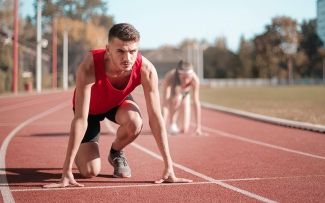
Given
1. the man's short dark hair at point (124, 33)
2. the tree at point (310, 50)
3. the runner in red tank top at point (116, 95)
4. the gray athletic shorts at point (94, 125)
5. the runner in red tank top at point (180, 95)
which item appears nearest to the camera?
the man's short dark hair at point (124, 33)

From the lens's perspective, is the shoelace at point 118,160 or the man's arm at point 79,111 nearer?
the man's arm at point 79,111

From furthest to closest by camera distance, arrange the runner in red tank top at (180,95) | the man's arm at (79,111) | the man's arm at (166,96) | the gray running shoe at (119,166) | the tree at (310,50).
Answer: the tree at (310,50) < the man's arm at (166,96) < the runner in red tank top at (180,95) < the gray running shoe at (119,166) < the man's arm at (79,111)

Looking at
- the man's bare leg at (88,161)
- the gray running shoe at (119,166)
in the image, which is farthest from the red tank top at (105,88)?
the gray running shoe at (119,166)

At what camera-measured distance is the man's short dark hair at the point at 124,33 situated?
4793mm

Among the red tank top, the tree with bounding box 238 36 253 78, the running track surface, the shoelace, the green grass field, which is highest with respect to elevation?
the tree with bounding box 238 36 253 78

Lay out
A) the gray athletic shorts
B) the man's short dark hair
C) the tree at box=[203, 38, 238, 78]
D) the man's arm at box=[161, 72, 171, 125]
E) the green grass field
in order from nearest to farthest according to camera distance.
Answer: the man's short dark hair, the gray athletic shorts, the man's arm at box=[161, 72, 171, 125], the green grass field, the tree at box=[203, 38, 238, 78]

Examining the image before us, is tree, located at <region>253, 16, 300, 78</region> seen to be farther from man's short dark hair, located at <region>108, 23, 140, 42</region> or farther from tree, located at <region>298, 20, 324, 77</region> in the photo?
man's short dark hair, located at <region>108, 23, 140, 42</region>

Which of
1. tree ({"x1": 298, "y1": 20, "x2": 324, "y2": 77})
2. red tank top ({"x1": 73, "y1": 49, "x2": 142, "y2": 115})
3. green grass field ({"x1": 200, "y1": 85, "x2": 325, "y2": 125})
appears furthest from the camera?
tree ({"x1": 298, "y1": 20, "x2": 324, "y2": 77})

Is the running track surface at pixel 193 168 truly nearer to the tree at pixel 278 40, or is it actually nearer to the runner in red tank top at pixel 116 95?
the runner in red tank top at pixel 116 95

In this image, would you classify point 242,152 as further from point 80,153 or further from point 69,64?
point 69,64

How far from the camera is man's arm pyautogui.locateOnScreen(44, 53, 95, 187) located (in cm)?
510

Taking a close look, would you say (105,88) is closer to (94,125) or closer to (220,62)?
(94,125)

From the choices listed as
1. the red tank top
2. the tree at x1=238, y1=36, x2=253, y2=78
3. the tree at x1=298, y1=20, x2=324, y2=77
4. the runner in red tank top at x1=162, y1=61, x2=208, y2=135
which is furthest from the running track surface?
the tree at x1=298, y1=20, x2=324, y2=77

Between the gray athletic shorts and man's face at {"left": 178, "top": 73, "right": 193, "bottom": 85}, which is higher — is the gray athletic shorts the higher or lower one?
the lower one
